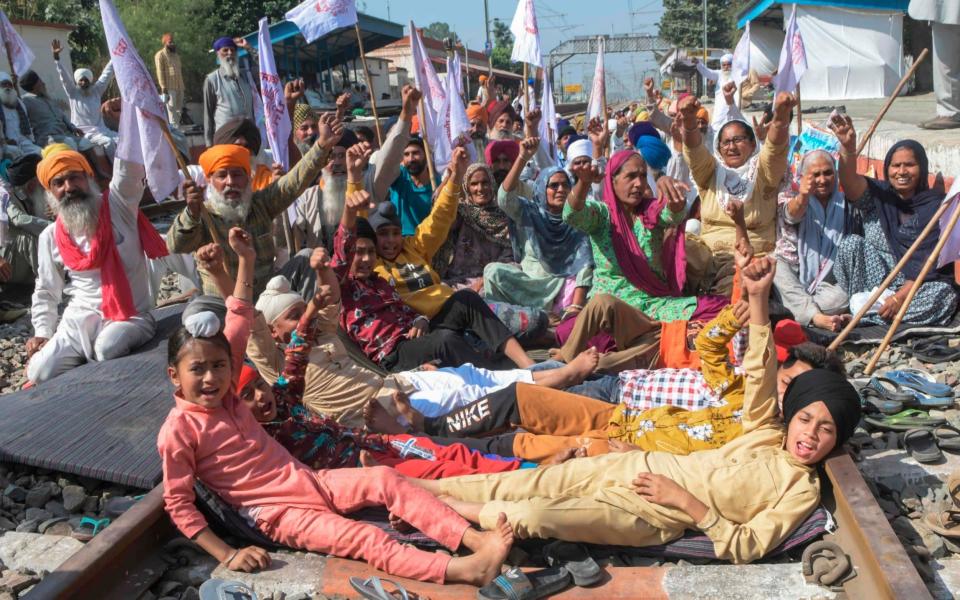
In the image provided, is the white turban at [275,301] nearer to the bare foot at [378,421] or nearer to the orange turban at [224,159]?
the bare foot at [378,421]

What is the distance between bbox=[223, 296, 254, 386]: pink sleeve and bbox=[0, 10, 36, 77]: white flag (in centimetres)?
765

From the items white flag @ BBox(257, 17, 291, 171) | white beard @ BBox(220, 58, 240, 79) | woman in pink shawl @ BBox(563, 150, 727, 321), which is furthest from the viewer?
white beard @ BBox(220, 58, 240, 79)

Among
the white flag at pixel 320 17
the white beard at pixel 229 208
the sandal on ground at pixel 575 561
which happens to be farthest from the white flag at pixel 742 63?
the sandal on ground at pixel 575 561

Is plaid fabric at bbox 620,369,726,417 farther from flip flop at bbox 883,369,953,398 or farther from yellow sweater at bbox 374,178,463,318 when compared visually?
yellow sweater at bbox 374,178,463,318

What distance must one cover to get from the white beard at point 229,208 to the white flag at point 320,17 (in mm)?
3030

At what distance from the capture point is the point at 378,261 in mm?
5863

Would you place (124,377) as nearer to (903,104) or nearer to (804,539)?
(804,539)

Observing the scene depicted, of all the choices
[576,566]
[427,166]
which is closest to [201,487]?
[576,566]

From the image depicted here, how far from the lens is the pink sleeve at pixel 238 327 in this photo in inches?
152

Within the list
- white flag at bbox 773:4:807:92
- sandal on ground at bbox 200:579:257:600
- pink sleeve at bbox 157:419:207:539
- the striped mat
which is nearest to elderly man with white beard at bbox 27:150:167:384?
the striped mat

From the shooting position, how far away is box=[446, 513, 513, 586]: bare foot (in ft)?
10.4

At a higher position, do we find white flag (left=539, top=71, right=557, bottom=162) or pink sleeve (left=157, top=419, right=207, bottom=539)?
white flag (left=539, top=71, right=557, bottom=162)

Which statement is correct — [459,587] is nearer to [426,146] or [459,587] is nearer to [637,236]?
[637,236]

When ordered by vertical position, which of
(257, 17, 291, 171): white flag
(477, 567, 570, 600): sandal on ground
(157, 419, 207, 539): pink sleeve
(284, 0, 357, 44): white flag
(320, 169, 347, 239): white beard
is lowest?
(477, 567, 570, 600): sandal on ground
